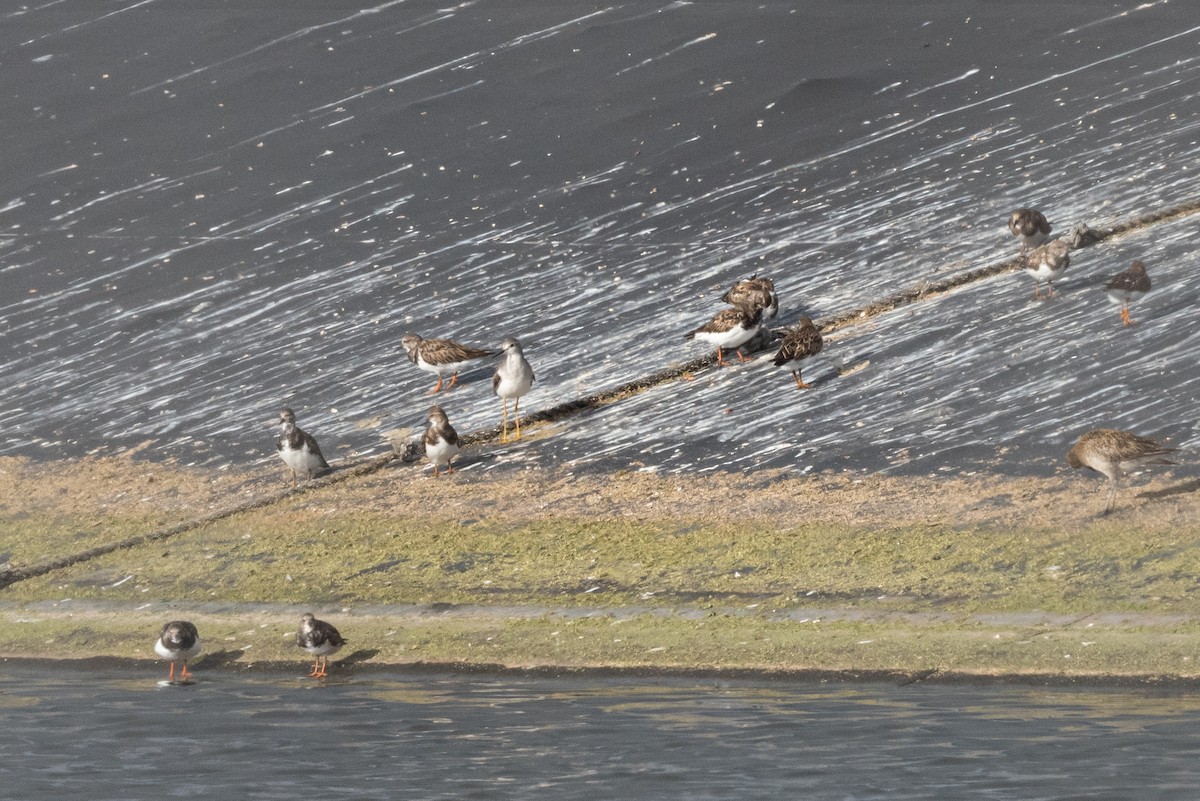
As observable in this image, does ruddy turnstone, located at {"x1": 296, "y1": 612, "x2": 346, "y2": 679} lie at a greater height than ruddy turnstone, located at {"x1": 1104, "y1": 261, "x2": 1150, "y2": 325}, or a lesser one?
lesser

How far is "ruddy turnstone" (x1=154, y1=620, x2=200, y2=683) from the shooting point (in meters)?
14.4

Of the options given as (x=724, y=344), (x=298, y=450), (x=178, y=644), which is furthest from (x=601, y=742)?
(x=724, y=344)

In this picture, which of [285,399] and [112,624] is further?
[285,399]

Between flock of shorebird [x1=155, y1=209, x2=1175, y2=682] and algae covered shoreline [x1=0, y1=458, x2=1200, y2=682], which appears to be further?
flock of shorebird [x1=155, y1=209, x2=1175, y2=682]

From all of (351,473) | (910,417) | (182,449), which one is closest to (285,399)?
(182,449)

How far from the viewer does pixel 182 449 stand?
71.4ft

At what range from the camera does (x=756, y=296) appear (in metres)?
22.3

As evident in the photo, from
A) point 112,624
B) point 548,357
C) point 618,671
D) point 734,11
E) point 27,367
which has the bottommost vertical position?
point 618,671

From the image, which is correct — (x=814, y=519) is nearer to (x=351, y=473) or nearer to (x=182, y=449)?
(x=351, y=473)

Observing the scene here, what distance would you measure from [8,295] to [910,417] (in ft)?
52.2

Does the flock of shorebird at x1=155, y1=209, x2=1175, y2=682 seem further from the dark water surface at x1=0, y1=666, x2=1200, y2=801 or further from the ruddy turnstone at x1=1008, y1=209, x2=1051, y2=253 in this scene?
the dark water surface at x1=0, y1=666, x2=1200, y2=801

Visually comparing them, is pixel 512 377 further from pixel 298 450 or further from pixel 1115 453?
pixel 1115 453

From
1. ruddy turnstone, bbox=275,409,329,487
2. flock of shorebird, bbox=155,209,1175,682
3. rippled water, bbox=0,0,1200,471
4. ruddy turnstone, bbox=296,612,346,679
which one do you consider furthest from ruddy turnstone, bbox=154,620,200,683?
rippled water, bbox=0,0,1200,471

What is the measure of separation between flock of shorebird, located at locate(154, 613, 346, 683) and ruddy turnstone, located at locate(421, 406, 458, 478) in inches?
188
